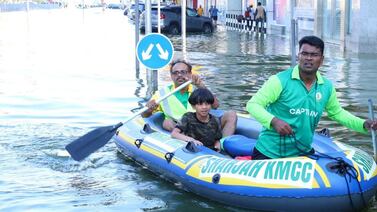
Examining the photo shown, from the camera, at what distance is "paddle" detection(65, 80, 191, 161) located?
24.5 feet

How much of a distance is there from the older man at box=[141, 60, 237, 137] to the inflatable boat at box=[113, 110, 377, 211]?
0.59m

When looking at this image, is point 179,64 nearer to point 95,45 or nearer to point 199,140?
point 199,140

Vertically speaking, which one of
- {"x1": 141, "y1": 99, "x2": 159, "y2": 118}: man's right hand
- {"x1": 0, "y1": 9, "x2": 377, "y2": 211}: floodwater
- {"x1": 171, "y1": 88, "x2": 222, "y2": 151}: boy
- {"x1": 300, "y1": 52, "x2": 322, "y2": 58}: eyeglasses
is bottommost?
{"x1": 0, "y1": 9, "x2": 377, "y2": 211}: floodwater

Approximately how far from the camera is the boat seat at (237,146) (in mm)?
6980

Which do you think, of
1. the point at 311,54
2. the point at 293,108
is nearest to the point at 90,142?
the point at 293,108

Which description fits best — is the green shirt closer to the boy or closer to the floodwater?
the floodwater

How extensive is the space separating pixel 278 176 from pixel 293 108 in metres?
0.58

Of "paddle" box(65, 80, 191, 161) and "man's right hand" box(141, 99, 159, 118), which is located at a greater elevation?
"man's right hand" box(141, 99, 159, 118)

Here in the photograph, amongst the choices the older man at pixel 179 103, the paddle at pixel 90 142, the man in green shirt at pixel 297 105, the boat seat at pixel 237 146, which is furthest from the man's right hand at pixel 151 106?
the man in green shirt at pixel 297 105

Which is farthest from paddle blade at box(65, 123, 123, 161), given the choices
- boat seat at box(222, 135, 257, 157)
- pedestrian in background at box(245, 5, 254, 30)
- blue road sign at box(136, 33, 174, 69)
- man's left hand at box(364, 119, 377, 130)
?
pedestrian in background at box(245, 5, 254, 30)

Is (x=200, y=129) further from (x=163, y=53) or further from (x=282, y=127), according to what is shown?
(x=163, y=53)

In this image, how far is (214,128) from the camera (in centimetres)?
742

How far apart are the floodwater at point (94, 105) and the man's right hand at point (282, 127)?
1.15 metres

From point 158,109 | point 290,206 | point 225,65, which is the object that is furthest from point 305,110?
point 225,65
